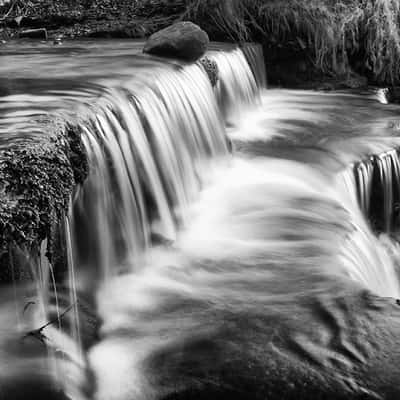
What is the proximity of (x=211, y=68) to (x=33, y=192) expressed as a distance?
12.6ft

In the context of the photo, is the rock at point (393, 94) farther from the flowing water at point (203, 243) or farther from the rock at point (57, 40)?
the rock at point (57, 40)

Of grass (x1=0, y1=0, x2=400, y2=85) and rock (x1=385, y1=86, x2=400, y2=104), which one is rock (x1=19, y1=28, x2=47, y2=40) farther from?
rock (x1=385, y1=86, x2=400, y2=104)

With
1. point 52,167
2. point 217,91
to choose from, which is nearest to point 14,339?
point 52,167

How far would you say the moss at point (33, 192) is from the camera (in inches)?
97.4

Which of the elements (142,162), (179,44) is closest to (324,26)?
(179,44)

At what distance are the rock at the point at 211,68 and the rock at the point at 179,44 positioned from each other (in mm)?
104

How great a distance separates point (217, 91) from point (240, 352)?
4.18 m

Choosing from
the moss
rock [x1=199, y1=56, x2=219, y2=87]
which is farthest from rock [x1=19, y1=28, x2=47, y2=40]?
the moss

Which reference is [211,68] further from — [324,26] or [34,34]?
[34,34]

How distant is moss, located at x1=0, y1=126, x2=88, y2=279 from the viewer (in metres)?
2.47

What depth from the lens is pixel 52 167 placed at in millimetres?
2910

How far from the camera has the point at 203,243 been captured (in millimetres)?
4117

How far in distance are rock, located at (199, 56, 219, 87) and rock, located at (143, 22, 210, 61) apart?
10 cm

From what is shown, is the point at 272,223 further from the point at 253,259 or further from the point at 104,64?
the point at 104,64
